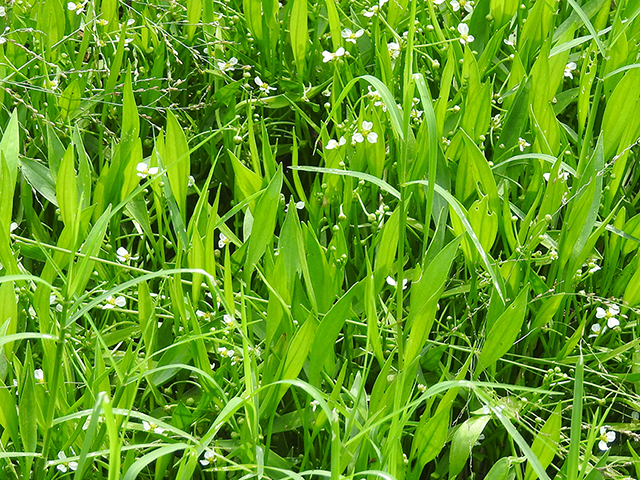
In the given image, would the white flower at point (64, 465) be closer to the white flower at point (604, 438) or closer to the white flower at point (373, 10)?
the white flower at point (604, 438)

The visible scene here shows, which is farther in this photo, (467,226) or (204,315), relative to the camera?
(204,315)

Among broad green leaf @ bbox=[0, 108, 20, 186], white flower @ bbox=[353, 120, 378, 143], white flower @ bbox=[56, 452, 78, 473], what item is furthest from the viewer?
white flower @ bbox=[353, 120, 378, 143]

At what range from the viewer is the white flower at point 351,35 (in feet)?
4.15

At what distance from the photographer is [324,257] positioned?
36.1 inches

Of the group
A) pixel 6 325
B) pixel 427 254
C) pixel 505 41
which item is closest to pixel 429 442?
pixel 427 254

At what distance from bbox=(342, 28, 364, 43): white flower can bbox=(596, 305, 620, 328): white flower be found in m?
0.61

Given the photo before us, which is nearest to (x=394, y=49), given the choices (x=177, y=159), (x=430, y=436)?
(x=177, y=159)

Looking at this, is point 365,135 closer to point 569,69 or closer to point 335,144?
point 335,144

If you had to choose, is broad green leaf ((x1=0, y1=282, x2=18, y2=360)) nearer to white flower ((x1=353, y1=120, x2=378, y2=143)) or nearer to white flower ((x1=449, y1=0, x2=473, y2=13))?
white flower ((x1=353, y1=120, x2=378, y2=143))

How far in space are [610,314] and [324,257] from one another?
0.40 m

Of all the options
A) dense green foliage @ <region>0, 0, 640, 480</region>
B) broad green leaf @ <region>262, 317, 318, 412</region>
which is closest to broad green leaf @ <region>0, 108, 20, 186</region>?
dense green foliage @ <region>0, 0, 640, 480</region>

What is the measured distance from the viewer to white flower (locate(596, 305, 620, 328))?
3.19ft

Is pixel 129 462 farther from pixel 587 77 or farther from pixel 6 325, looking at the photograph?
pixel 587 77

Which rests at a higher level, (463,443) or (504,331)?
(504,331)
